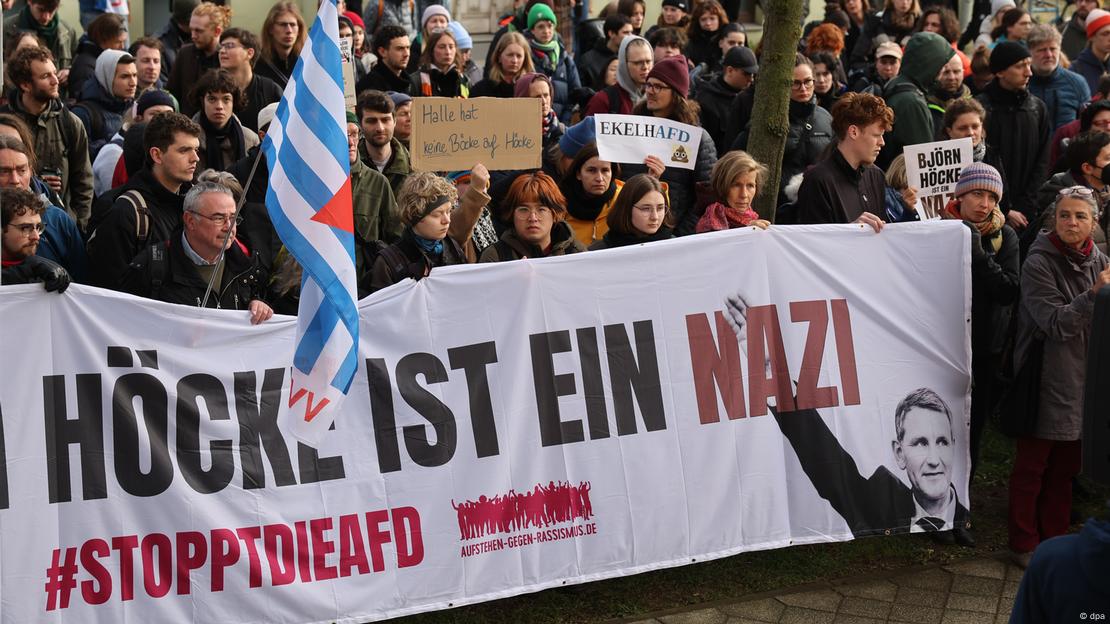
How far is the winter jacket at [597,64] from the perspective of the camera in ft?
39.0

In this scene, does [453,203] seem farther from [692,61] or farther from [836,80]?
[692,61]

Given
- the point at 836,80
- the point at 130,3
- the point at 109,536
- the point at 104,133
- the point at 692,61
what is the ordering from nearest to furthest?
1. the point at 109,536
2. the point at 104,133
3. the point at 836,80
4. the point at 692,61
5. the point at 130,3

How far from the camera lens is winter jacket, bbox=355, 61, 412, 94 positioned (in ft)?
32.1

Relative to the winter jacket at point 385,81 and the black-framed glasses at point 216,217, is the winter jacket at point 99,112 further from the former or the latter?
the black-framed glasses at point 216,217

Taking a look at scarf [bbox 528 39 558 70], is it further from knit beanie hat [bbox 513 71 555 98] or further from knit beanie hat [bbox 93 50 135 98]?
knit beanie hat [bbox 93 50 135 98]

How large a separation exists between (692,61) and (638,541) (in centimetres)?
700

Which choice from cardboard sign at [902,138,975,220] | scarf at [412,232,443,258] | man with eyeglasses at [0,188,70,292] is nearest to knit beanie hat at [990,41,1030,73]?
cardboard sign at [902,138,975,220]

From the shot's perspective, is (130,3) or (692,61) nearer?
(692,61)

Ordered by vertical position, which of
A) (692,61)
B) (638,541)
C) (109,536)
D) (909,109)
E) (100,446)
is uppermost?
(692,61)

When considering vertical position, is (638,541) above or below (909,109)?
below

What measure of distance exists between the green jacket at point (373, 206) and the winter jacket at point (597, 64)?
468 cm

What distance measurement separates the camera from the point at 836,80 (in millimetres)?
10875

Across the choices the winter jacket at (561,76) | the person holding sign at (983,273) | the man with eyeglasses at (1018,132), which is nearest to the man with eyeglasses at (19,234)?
the person holding sign at (983,273)

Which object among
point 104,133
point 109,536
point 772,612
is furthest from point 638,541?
point 104,133
